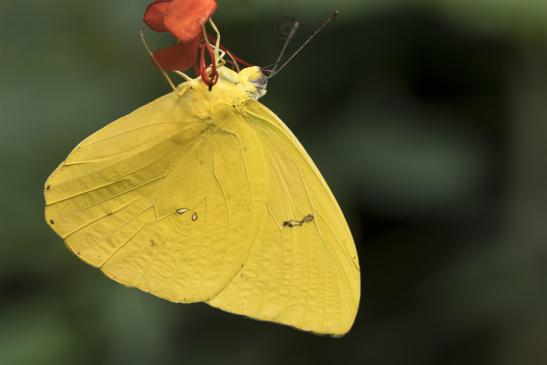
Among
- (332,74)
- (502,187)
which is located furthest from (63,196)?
(502,187)

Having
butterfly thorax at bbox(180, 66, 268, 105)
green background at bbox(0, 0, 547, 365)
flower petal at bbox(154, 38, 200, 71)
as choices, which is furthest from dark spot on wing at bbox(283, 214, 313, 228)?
green background at bbox(0, 0, 547, 365)

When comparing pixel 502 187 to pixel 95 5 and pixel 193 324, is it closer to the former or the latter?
pixel 193 324

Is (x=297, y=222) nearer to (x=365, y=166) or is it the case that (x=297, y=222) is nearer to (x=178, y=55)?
(x=178, y=55)

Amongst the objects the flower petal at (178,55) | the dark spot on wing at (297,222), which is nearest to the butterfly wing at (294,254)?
the dark spot on wing at (297,222)

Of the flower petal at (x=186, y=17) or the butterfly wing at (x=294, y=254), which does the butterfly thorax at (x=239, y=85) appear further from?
the flower petal at (x=186, y=17)

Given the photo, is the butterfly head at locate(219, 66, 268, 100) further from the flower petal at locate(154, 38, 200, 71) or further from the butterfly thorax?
the flower petal at locate(154, 38, 200, 71)

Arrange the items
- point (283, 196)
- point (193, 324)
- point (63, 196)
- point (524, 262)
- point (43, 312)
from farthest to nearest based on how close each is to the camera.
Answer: point (524, 262) → point (193, 324) → point (43, 312) → point (283, 196) → point (63, 196)
